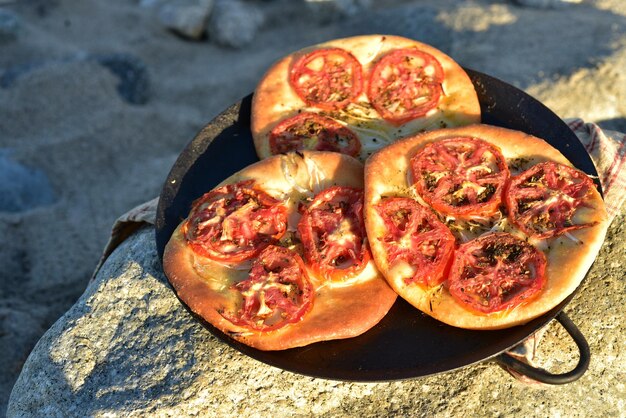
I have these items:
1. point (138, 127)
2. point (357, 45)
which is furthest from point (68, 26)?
point (357, 45)

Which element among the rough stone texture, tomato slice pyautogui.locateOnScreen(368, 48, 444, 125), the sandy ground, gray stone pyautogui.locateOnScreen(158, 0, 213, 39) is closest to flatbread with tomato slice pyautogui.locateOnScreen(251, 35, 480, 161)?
tomato slice pyautogui.locateOnScreen(368, 48, 444, 125)

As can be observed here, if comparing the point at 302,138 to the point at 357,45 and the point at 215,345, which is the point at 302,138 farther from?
the point at 215,345

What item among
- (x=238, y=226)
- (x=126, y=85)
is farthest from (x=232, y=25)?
(x=238, y=226)

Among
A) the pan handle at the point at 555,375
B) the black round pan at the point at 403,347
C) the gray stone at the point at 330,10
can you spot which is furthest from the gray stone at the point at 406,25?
the pan handle at the point at 555,375

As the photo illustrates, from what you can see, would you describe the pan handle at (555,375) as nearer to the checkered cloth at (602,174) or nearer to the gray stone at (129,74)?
the checkered cloth at (602,174)

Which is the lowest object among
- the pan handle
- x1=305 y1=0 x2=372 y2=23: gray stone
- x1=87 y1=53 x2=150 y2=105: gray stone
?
x1=87 y1=53 x2=150 y2=105: gray stone

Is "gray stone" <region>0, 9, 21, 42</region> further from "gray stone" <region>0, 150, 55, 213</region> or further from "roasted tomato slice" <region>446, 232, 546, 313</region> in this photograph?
"roasted tomato slice" <region>446, 232, 546, 313</region>

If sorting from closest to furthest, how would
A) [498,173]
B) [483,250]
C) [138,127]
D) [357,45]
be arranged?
[483,250]
[498,173]
[357,45]
[138,127]
